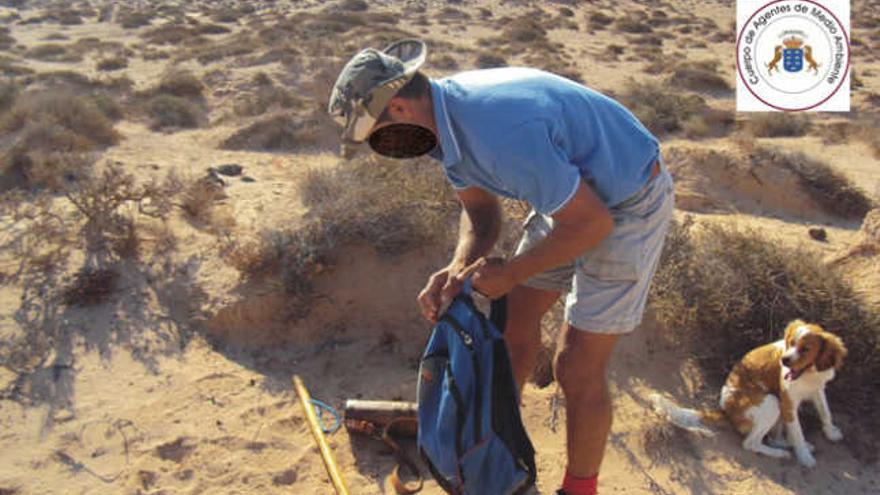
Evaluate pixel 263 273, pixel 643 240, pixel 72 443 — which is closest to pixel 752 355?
pixel 643 240

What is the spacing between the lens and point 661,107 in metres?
10.5

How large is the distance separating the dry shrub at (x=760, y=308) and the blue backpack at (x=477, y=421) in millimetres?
1979

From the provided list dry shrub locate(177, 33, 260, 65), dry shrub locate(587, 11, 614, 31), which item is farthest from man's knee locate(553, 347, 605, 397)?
dry shrub locate(587, 11, 614, 31)

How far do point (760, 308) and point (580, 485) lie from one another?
1.86 metres

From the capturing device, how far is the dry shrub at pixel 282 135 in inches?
339

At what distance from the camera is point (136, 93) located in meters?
11.3

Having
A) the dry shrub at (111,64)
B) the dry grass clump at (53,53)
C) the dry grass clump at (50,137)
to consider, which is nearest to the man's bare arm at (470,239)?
the dry grass clump at (50,137)

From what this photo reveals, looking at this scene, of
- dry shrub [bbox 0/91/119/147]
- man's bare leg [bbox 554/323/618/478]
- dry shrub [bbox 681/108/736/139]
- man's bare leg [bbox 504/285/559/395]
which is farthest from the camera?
dry shrub [bbox 681/108/736/139]

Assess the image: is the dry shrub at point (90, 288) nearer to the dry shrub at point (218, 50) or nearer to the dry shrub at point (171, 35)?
the dry shrub at point (218, 50)

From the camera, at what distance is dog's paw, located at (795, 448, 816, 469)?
125 inches

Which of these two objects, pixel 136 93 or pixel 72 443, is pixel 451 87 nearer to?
pixel 72 443

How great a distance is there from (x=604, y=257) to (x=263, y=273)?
105 inches

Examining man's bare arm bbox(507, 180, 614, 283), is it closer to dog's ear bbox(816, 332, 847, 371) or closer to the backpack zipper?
the backpack zipper

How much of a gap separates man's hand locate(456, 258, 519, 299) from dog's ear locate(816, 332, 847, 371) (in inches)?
67.5
